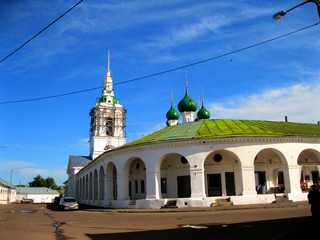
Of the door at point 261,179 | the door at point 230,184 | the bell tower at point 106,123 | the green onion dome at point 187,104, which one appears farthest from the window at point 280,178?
the bell tower at point 106,123

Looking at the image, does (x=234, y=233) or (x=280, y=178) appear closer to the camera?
(x=234, y=233)

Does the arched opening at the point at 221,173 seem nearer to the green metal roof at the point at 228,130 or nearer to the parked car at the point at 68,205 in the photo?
the green metal roof at the point at 228,130

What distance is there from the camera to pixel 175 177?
25234mm

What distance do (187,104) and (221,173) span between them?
521 inches

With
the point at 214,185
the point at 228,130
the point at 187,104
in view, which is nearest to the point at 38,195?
the point at 187,104

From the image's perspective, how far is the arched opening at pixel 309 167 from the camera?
25.7 m

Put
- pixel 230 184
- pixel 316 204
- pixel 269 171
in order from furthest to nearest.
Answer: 1. pixel 269 171
2. pixel 230 184
3. pixel 316 204

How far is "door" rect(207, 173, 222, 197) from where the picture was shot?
78.9 feet

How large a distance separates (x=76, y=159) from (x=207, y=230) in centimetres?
5143

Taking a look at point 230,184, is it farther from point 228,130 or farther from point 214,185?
point 228,130

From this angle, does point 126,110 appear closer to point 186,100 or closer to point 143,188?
point 186,100

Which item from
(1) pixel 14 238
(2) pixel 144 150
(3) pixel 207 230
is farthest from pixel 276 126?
(1) pixel 14 238

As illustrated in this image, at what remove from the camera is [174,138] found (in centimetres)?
2331

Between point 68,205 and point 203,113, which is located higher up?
point 203,113
